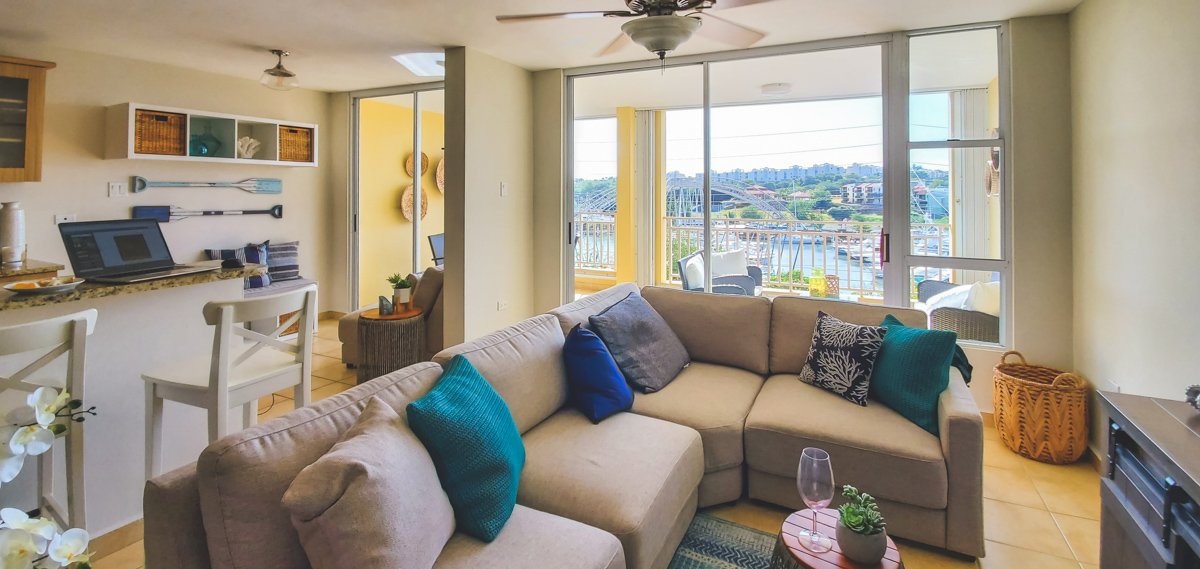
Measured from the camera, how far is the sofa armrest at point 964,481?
6.77ft

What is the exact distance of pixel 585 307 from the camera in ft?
9.32

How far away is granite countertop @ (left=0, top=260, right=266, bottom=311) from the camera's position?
77.1 inches

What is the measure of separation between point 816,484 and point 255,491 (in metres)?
1.35

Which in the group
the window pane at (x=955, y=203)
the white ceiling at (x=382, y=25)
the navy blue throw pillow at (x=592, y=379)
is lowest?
the navy blue throw pillow at (x=592, y=379)

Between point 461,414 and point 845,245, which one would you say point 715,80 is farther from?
point 461,414

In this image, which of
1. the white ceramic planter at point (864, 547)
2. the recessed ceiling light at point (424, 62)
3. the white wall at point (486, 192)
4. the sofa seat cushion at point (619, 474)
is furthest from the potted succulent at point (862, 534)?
the recessed ceiling light at point (424, 62)

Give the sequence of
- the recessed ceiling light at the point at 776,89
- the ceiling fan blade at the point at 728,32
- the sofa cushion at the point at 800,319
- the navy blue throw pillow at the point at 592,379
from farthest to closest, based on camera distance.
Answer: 1. the recessed ceiling light at the point at 776,89
2. the sofa cushion at the point at 800,319
3. the ceiling fan blade at the point at 728,32
4. the navy blue throw pillow at the point at 592,379

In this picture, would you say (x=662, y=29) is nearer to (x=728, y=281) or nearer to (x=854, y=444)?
(x=854, y=444)

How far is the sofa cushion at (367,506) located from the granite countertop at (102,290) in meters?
1.45

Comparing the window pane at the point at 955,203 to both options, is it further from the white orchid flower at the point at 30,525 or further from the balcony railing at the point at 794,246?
the white orchid flower at the point at 30,525

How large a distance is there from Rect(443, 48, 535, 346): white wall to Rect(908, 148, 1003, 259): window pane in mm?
2869

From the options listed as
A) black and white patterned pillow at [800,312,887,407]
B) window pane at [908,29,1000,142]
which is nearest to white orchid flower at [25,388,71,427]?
black and white patterned pillow at [800,312,887,407]

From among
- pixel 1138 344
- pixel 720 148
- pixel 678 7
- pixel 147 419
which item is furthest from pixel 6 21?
pixel 1138 344

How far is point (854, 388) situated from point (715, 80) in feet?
10.2
